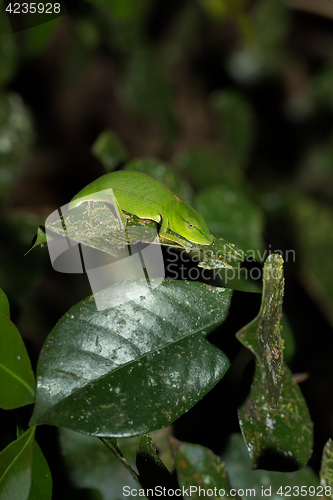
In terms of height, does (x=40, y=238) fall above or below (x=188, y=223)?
above

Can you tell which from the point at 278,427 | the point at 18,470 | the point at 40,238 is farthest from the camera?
the point at 278,427

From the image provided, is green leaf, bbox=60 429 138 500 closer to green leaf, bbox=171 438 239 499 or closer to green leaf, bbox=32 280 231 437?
green leaf, bbox=171 438 239 499

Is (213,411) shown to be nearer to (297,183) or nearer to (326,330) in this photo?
(326,330)

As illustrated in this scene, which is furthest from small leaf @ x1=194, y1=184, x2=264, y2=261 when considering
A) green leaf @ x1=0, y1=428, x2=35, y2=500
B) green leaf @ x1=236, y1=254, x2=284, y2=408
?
green leaf @ x1=0, y1=428, x2=35, y2=500

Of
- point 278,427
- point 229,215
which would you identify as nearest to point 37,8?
point 229,215

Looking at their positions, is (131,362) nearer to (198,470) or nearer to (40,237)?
(40,237)

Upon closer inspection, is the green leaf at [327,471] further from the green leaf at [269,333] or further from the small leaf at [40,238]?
the small leaf at [40,238]

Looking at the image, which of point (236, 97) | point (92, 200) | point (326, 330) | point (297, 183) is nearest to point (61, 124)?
point (236, 97)
